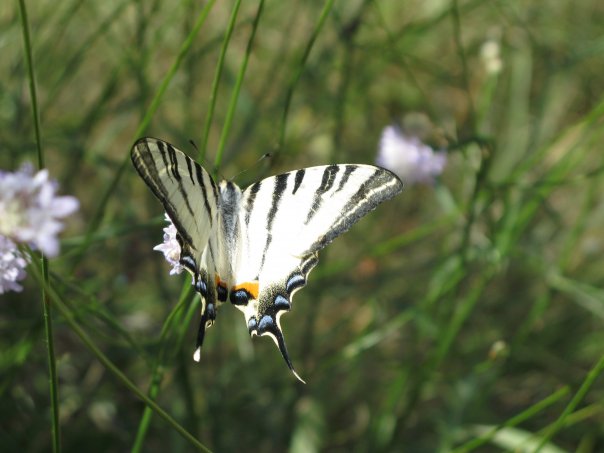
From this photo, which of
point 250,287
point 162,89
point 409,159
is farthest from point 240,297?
point 409,159

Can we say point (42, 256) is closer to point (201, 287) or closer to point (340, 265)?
point (201, 287)

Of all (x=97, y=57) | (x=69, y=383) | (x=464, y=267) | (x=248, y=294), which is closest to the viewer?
(x=248, y=294)

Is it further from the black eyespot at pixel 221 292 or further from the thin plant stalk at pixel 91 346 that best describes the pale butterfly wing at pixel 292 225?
the thin plant stalk at pixel 91 346

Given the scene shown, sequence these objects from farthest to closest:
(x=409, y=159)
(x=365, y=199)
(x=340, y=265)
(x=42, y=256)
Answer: (x=409, y=159) < (x=340, y=265) < (x=365, y=199) < (x=42, y=256)

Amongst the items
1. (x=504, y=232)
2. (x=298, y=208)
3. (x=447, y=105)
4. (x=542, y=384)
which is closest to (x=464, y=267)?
(x=504, y=232)

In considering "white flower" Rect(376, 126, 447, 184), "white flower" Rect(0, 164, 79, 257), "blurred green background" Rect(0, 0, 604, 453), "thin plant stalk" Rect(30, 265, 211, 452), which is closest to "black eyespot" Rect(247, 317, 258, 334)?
"blurred green background" Rect(0, 0, 604, 453)

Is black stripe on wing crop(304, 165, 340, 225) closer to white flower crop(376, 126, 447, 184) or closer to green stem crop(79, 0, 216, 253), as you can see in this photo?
green stem crop(79, 0, 216, 253)

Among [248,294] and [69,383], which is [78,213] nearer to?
[69,383]
